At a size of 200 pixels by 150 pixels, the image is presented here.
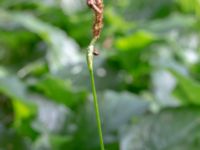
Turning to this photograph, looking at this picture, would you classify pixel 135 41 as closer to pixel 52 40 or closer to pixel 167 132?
pixel 52 40

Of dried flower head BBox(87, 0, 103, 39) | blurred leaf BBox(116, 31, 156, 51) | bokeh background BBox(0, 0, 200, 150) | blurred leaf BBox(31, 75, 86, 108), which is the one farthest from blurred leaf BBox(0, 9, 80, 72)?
dried flower head BBox(87, 0, 103, 39)

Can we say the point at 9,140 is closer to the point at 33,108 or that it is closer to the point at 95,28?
the point at 33,108

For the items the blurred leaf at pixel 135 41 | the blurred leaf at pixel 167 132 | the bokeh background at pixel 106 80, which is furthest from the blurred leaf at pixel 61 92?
the blurred leaf at pixel 135 41

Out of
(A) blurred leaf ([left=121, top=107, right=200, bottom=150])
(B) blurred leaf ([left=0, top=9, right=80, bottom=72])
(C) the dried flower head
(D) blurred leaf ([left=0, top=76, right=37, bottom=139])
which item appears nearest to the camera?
(C) the dried flower head

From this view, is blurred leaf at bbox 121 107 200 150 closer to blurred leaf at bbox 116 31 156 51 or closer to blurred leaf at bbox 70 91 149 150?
blurred leaf at bbox 70 91 149 150

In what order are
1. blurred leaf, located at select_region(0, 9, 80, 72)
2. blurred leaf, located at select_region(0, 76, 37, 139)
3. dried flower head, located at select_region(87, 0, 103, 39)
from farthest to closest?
blurred leaf, located at select_region(0, 9, 80, 72) → blurred leaf, located at select_region(0, 76, 37, 139) → dried flower head, located at select_region(87, 0, 103, 39)

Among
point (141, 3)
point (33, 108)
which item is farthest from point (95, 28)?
point (141, 3)

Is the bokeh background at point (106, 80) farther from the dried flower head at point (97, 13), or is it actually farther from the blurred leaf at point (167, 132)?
the dried flower head at point (97, 13)

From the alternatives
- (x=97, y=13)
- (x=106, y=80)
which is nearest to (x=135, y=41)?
(x=106, y=80)
